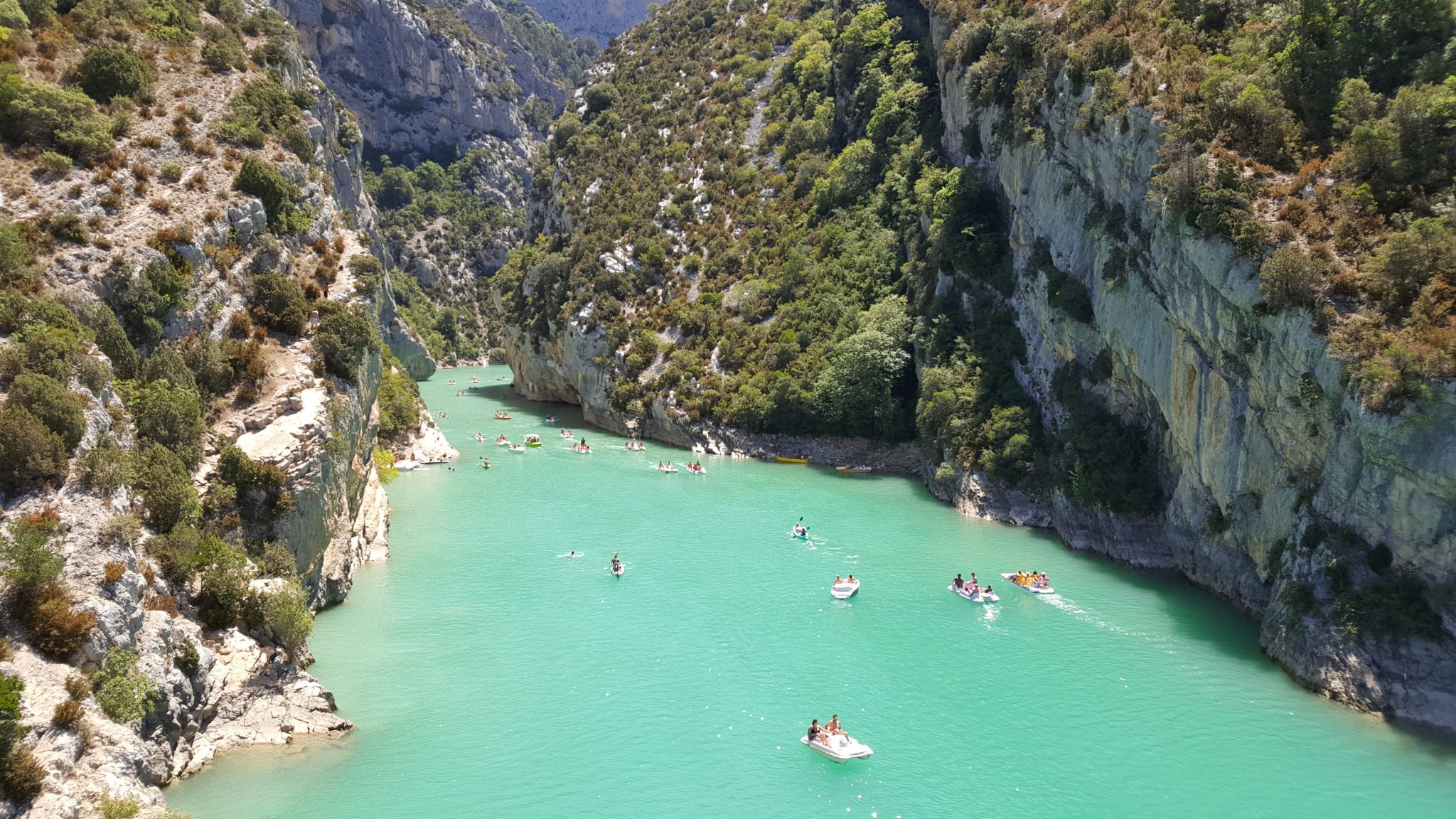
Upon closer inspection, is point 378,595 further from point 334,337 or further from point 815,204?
point 815,204

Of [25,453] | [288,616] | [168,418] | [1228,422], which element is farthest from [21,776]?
[1228,422]

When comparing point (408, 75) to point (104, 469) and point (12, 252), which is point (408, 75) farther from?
point (104, 469)

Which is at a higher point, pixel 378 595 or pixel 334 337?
pixel 334 337

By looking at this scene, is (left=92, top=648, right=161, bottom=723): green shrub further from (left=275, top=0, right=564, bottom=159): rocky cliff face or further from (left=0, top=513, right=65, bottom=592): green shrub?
(left=275, top=0, right=564, bottom=159): rocky cliff face

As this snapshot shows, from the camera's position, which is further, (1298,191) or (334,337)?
(334,337)

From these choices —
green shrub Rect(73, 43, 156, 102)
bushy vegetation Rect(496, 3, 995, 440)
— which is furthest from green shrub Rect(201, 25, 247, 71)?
bushy vegetation Rect(496, 3, 995, 440)

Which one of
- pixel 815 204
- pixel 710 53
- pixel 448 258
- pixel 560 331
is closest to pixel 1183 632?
pixel 815 204
